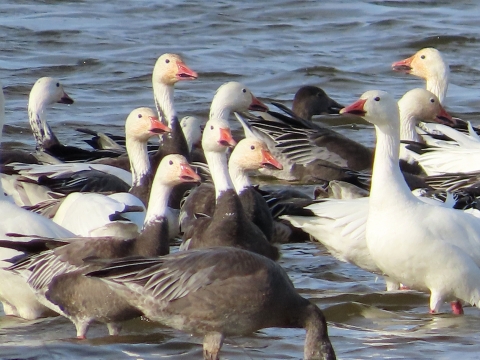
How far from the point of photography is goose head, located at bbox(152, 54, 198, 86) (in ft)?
35.7

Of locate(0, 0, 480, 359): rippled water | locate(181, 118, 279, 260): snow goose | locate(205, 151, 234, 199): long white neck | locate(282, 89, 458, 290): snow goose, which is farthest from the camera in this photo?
locate(205, 151, 234, 199): long white neck

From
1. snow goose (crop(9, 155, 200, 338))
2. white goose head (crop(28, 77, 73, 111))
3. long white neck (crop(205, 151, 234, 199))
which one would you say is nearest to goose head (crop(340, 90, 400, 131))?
long white neck (crop(205, 151, 234, 199))

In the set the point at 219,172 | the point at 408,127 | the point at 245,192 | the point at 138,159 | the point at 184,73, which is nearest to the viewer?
the point at 219,172

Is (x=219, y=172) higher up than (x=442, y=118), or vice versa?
(x=219, y=172)

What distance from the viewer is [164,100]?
36.1 feet

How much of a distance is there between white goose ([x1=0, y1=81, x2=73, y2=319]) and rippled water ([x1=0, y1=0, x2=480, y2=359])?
0.34 ft

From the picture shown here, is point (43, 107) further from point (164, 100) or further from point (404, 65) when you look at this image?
point (404, 65)

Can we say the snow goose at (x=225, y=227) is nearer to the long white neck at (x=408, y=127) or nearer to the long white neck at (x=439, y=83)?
the long white neck at (x=408, y=127)

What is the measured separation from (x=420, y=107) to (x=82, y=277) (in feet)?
17.8

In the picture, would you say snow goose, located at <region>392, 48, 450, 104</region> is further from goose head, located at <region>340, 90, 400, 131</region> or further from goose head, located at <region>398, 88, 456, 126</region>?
goose head, located at <region>340, 90, 400, 131</region>

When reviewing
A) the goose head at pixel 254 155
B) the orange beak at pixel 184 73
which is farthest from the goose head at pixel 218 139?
the orange beak at pixel 184 73

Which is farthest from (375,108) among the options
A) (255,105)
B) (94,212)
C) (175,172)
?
(255,105)

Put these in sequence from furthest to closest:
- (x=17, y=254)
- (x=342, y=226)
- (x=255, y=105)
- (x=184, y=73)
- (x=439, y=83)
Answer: (x=439, y=83) < (x=255, y=105) < (x=184, y=73) < (x=342, y=226) < (x=17, y=254)

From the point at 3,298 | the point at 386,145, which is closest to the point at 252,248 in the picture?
the point at 386,145
